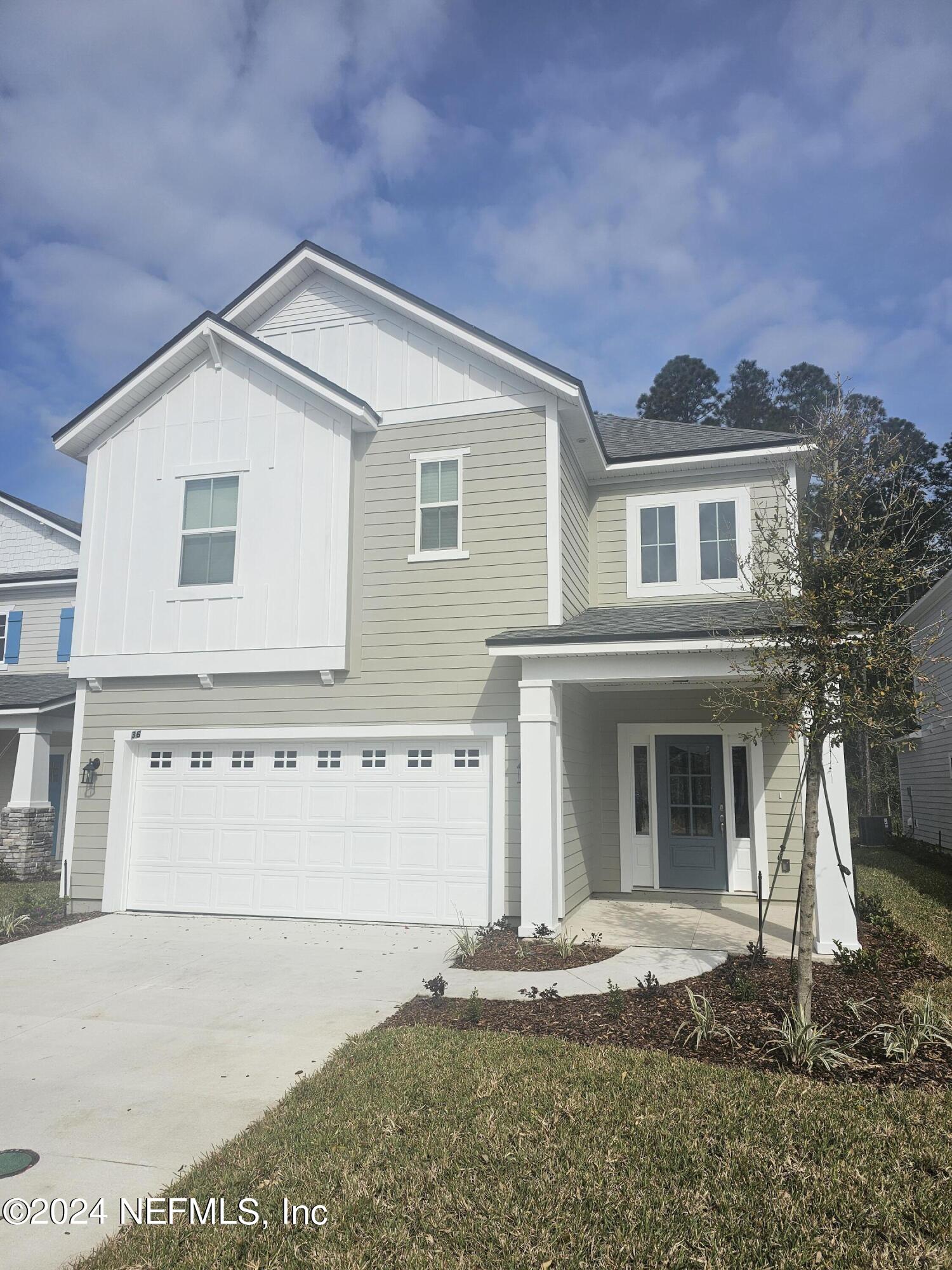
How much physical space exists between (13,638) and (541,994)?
17599 mm

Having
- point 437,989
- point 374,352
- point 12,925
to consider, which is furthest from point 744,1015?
point 374,352

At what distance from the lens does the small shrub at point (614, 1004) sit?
19.9 feet

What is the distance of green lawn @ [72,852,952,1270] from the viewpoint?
321 cm

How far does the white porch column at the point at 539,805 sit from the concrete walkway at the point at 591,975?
1.18 meters

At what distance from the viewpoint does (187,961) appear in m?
8.48

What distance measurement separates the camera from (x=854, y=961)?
23.4ft

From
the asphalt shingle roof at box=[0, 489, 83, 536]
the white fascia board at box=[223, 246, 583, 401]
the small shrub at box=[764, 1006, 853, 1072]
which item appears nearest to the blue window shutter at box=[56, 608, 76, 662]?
the asphalt shingle roof at box=[0, 489, 83, 536]

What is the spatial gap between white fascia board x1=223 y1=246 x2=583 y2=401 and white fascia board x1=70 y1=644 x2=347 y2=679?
4287mm

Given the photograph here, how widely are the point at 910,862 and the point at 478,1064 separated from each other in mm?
14407

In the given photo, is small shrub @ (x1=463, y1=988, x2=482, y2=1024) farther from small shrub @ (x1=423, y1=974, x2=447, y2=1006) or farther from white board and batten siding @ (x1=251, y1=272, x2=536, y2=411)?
white board and batten siding @ (x1=251, y1=272, x2=536, y2=411)

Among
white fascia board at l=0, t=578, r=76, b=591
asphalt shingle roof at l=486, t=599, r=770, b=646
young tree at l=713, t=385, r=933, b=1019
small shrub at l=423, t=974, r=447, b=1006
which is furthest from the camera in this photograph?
white fascia board at l=0, t=578, r=76, b=591

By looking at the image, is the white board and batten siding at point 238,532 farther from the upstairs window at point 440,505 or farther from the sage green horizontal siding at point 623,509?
the sage green horizontal siding at point 623,509

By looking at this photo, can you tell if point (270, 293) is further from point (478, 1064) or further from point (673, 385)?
point (673, 385)

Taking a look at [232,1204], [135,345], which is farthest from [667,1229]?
[135,345]
